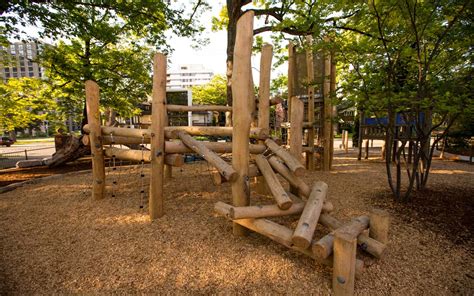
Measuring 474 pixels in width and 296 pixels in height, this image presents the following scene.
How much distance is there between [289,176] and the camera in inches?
135

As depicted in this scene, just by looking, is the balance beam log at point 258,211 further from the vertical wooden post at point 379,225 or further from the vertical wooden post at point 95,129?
the vertical wooden post at point 95,129

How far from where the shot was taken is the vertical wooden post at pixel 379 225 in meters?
2.55

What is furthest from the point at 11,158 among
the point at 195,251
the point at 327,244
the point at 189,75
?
the point at 189,75

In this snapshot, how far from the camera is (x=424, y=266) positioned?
8.25 feet

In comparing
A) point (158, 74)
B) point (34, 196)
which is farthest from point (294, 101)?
point (34, 196)

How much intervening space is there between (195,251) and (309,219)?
1442 millimetres

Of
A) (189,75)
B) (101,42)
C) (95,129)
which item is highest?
(189,75)

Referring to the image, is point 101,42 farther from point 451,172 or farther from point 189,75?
point 189,75

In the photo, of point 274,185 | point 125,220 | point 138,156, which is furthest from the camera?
point 138,156

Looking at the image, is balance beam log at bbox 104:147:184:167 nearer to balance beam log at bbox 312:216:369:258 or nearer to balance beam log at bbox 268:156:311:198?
balance beam log at bbox 268:156:311:198

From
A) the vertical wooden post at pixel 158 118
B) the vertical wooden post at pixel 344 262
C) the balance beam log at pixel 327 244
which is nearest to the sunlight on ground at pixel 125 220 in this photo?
the vertical wooden post at pixel 158 118

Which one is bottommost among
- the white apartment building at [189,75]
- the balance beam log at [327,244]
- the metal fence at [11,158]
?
the metal fence at [11,158]

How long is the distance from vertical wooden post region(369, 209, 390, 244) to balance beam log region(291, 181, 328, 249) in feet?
1.87

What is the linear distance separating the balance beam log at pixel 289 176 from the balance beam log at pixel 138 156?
1.48m
